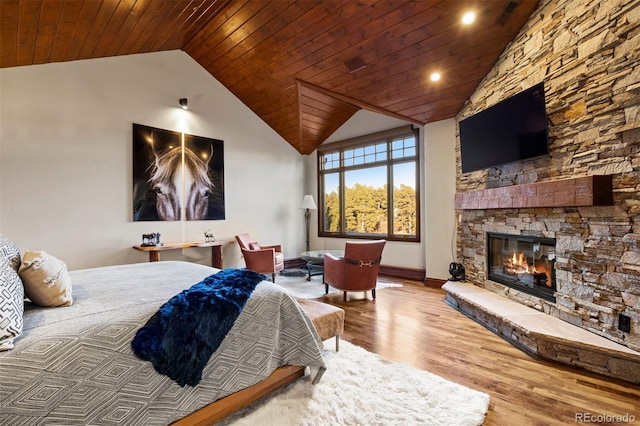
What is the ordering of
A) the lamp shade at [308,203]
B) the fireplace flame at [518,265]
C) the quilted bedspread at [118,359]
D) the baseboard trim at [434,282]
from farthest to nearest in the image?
the lamp shade at [308,203] → the baseboard trim at [434,282] → the fireplace flame at [518,265] → the quilted bedspread at [118,359]

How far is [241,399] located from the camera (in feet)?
5.54

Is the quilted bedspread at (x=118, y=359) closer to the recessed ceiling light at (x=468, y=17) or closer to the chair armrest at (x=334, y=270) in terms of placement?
the chair armrest at (x=334, y=270)

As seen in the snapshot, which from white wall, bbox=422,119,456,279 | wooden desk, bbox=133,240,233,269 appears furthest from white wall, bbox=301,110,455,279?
wooden desk, bbox=133,240,233,269

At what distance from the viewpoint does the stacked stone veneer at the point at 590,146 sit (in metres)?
2.18

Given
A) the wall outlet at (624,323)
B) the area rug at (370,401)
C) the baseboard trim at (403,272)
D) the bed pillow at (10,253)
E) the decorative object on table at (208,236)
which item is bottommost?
the area rug at (370,401)

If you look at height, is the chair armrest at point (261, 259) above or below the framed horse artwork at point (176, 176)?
below

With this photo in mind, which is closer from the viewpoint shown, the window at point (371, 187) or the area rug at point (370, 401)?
the area rug at point (370, 401)

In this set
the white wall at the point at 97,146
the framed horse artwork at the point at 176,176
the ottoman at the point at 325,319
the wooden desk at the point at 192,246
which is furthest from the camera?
the framed horse artwork at the point at 176,176

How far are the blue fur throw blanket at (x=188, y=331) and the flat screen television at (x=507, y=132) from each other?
122 inches

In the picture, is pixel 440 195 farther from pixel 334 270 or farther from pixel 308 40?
pixel 308 40

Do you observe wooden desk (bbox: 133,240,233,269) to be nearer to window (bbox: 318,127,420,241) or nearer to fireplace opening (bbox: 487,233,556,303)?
window (bbox: 318,127,420,241)

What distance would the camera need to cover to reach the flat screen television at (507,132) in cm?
286

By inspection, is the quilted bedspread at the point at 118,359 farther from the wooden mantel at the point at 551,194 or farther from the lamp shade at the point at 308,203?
the lamp shade at the point at 308,203

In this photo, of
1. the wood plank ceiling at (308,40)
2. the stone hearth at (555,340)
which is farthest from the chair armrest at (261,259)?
the stone hearth at (555,340)
